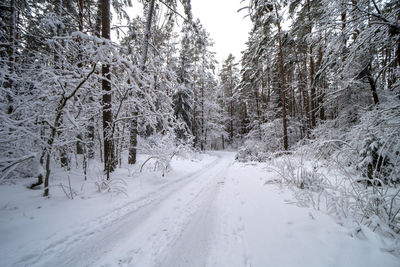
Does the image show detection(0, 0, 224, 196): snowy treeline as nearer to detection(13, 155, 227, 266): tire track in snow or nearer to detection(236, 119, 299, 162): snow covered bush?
detection(13, 155, 227, 266): tire track in snow

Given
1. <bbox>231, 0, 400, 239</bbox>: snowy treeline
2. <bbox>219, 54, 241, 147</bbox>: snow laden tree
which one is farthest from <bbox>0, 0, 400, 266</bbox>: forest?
<bbox>219, 54, 241, 147</bbox>: snow laden tree

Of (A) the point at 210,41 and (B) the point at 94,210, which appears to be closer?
(B) the point at 94,210

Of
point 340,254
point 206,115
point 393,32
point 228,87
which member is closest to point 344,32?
point 393,32

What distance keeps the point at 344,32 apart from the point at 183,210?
15.4 ft

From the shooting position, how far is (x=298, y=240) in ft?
5.65

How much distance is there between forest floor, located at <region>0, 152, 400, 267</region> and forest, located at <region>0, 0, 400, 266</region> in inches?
4.8

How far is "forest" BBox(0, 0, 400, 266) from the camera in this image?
2.36 meters

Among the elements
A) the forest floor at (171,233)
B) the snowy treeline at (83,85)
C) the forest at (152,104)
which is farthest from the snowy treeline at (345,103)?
the snowy treeline at (83,85)

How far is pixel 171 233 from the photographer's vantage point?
2137mm

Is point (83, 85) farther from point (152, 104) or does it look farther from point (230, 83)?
point (230, 83)

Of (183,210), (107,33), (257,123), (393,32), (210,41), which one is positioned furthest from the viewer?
(210,41)

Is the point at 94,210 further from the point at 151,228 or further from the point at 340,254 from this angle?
the point at 340,254

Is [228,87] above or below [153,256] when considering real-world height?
above

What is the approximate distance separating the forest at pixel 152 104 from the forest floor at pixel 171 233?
0.40 ft
